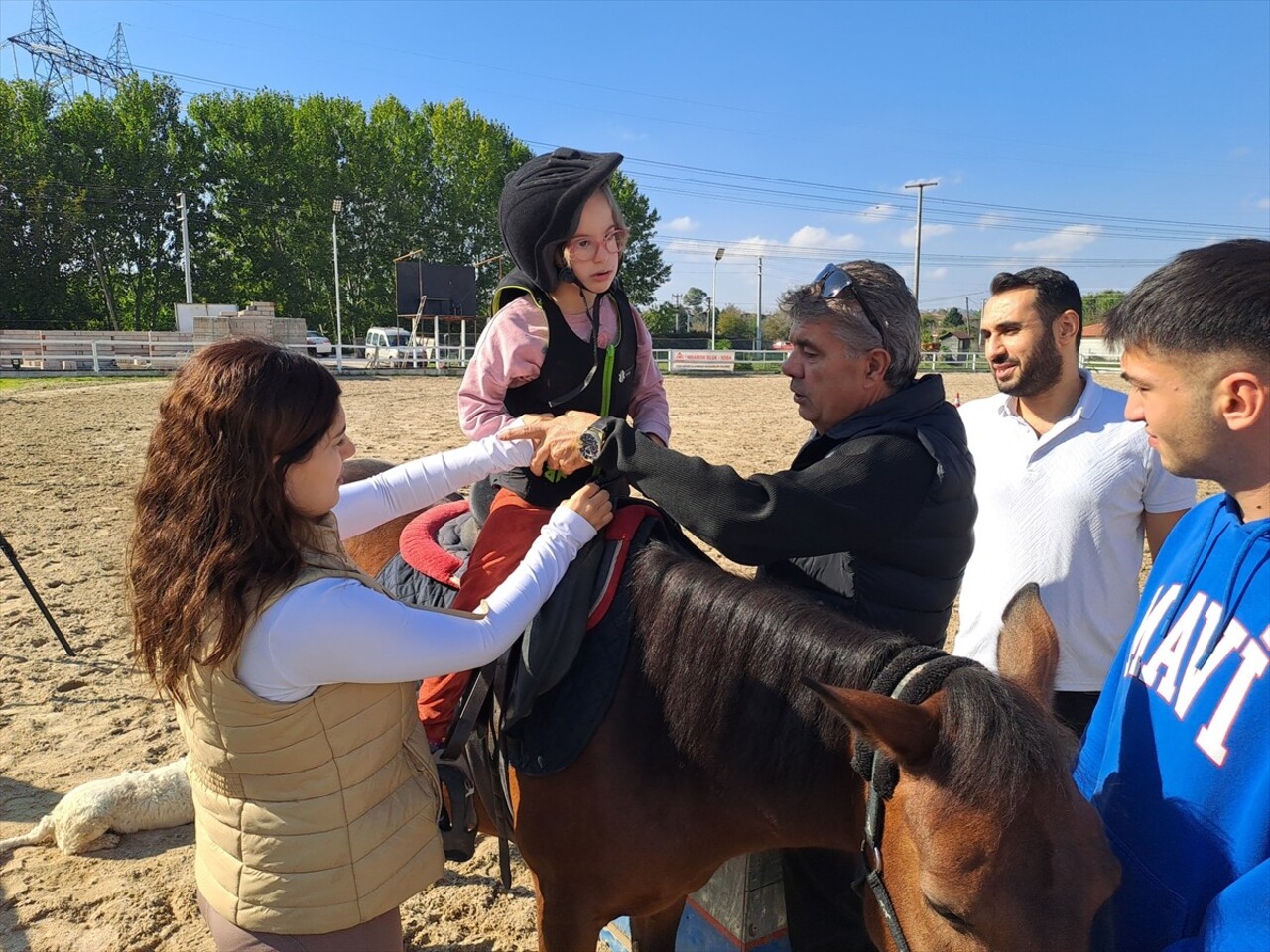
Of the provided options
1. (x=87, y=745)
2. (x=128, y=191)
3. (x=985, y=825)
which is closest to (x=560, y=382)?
(x=985, y=825)

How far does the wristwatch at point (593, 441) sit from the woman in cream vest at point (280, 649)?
0.34 metres

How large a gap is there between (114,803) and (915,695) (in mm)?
3260

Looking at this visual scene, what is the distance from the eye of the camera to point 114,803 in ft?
10.2

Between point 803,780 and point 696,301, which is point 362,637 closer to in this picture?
point 803,780

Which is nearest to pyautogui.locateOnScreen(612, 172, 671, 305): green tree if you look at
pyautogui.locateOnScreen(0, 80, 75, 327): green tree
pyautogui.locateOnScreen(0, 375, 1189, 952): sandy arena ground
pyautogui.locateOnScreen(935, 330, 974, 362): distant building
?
pyautogui.locateOnScreen(935, 330, 974, 362): distant building

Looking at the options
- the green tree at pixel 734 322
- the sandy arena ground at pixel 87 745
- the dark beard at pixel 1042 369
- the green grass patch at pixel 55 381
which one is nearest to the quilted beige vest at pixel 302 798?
the sandy arena ground at pixel 87 745

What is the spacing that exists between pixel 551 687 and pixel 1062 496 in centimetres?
178

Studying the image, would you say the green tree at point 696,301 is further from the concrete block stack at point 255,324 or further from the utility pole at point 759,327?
the concrete block stack at point 255,324

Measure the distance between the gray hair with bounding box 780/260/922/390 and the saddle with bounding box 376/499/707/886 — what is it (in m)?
0.64

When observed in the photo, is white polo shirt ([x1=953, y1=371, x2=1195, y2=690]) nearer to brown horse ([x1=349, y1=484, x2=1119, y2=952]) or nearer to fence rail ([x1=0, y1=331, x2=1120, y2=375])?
brown horse ([x1=349, y1=484, x2=1119, y2=952])

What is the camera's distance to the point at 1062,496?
8.14 feet

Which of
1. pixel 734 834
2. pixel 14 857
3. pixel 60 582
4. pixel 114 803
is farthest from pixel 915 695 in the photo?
pixel 60 582

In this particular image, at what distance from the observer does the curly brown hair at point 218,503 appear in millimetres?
1338

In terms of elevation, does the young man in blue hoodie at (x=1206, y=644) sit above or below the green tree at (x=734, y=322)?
below
